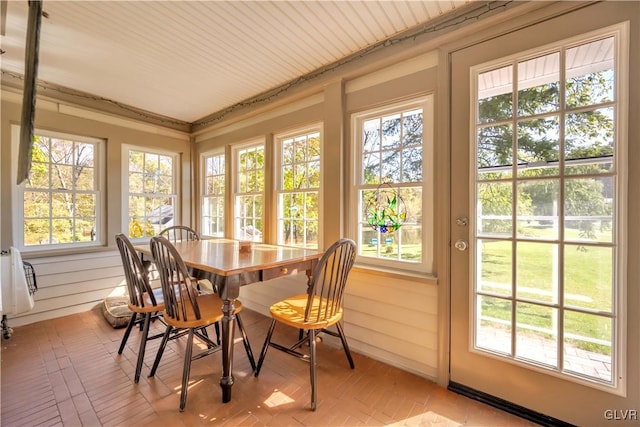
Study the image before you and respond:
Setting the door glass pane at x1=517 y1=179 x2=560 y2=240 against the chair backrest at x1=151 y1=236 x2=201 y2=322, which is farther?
the chair backrest at x1=151 y1=236 x2=201 y2=322

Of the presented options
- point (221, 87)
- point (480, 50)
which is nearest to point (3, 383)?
point (221, 87)

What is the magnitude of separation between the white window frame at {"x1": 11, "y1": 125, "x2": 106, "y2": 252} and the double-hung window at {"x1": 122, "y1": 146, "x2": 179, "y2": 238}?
0.25 metres

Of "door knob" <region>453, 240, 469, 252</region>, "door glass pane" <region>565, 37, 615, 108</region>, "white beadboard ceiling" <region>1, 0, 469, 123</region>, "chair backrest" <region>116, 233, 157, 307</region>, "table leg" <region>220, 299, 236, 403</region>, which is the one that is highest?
"white beadboard ceiling" <region>1, 0, 469, 123</region>

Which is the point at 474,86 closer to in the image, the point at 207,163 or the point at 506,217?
the point at 506,217

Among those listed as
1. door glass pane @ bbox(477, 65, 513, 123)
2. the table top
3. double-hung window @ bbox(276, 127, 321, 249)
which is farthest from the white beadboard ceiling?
the table top

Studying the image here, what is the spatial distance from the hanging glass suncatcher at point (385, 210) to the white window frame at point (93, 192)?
11.3 ft

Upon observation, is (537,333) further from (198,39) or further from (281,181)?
(198,39)

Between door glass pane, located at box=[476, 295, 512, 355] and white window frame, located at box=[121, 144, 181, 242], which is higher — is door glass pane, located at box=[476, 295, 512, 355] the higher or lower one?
the lower one

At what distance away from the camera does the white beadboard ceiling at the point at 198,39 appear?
1813 millimetres

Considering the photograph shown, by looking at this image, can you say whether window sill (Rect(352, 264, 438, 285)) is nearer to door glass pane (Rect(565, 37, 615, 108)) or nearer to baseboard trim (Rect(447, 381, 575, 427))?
baseboard trim (Rect(447, 381, 575, 427))

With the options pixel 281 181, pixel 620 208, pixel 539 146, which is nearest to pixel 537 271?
pixel 620 208

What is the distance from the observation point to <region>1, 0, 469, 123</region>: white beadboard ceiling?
1.81 meters

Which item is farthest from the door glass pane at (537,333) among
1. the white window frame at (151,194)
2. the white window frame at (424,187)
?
the white window frame at (151,194)

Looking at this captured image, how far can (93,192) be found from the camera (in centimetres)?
340
